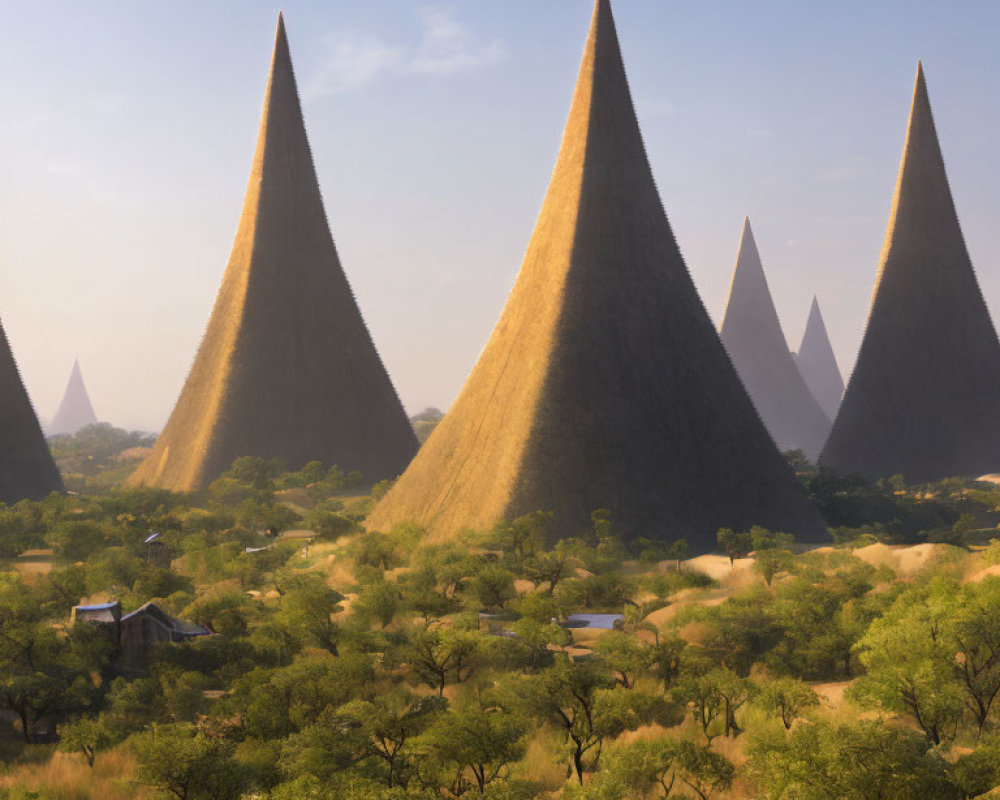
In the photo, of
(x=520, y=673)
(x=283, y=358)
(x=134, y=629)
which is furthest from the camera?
(x=283, y=358)

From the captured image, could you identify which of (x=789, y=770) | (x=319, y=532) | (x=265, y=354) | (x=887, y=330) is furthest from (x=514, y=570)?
(x=887, y=330)

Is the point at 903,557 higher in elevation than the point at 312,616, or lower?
lower

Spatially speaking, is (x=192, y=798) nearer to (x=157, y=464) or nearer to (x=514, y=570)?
(x=514, y=570)

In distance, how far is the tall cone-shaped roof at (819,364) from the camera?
290 feet

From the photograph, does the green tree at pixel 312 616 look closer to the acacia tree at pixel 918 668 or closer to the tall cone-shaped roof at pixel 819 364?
the acacia tree at pixel 918 668

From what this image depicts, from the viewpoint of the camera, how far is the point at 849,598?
58.1 feet

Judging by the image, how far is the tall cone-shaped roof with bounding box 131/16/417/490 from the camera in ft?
139

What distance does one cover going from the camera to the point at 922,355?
41875 millimetres

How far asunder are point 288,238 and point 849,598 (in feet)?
113

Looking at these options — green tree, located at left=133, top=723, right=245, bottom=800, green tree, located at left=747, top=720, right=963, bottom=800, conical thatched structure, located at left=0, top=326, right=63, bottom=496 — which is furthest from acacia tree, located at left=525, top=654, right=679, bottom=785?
conical thatched structure, located at left=0, top=326, right=63, bottom=496

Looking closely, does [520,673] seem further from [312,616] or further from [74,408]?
[74,408]

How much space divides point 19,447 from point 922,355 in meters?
40.8

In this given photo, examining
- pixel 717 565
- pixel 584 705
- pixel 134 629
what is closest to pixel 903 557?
pixel 717 565

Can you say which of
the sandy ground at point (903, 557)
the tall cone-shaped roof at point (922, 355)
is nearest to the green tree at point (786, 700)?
the sandy ground at point (903, 557)
